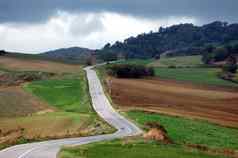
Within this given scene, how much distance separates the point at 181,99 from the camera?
86062 millimetres

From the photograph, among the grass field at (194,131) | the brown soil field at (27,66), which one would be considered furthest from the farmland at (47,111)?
the grass field at (194,131)

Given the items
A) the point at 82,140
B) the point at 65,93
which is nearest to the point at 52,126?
the point at 82,140

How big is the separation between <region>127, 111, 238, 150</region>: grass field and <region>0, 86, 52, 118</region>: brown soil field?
51.0ft

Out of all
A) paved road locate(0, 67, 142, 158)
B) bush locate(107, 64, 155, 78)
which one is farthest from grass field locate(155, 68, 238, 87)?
paved road locate(0, 67, 142, 158)

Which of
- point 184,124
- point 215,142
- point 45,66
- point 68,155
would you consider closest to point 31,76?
point 45,66

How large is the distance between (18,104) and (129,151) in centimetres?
4677

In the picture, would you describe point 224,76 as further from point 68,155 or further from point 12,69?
point 68,155

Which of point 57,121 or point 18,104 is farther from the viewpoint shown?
point 18,104

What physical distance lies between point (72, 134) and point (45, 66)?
321 feet

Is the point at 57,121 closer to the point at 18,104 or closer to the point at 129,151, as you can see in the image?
the point at 18,104

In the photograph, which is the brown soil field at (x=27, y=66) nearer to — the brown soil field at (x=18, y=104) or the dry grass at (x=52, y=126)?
the brown soil field at (x=18, y=104)

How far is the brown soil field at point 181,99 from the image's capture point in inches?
2702

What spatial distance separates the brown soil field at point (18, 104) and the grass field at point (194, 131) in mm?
15531

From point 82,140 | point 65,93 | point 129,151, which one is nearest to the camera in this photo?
point 129,151
